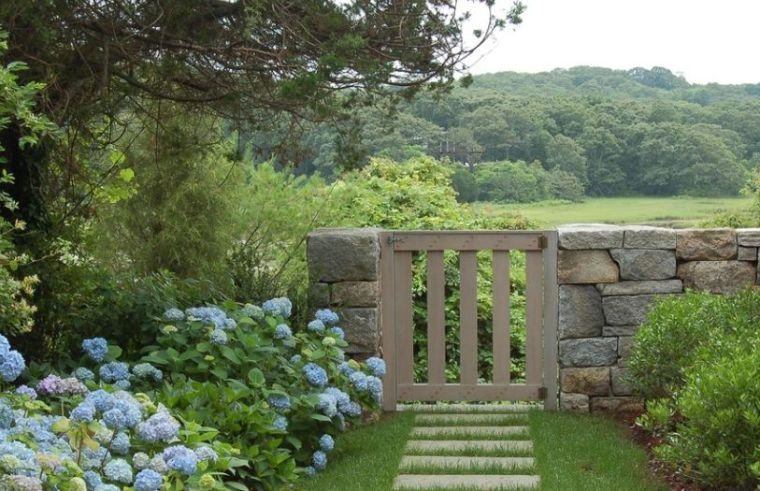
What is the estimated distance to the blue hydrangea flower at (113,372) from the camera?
389 cm

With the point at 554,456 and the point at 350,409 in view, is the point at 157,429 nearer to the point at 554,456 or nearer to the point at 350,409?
the point at 350,409

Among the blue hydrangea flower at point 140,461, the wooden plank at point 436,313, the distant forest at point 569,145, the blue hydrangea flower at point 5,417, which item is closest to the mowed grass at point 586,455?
the wooden plank at point 436,313

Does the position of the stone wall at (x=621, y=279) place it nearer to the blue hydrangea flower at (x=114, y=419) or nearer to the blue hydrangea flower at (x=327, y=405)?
the blue hydrangea flower at (x=327, y=405)

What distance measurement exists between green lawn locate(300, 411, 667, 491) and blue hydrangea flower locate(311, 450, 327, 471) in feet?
0.13

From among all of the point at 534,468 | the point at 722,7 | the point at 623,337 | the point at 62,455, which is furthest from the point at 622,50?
the point at 62,455

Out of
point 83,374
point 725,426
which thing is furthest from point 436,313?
point 725,426

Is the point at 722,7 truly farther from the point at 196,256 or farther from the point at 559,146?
the point at 196,256

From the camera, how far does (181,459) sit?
9.25ft

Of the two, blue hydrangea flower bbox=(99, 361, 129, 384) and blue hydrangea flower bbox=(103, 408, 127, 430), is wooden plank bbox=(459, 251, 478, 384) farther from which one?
blue hydrangea flower bbox=(103, 408, 127, 430)

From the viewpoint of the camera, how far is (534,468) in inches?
165

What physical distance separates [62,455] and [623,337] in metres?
3.68

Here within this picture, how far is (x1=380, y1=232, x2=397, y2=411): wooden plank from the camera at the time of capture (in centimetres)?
557

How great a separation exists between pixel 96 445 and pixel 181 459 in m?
0.26

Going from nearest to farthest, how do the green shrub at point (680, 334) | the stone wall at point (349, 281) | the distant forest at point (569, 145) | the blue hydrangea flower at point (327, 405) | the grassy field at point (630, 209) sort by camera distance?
the blue hydrangea flower at point (327, 405)
the green shrub at point (680, 334)
the stone wall at point (349, 281)
the grassy field at point (630, 209)
the distant forest at point (569, 145)
